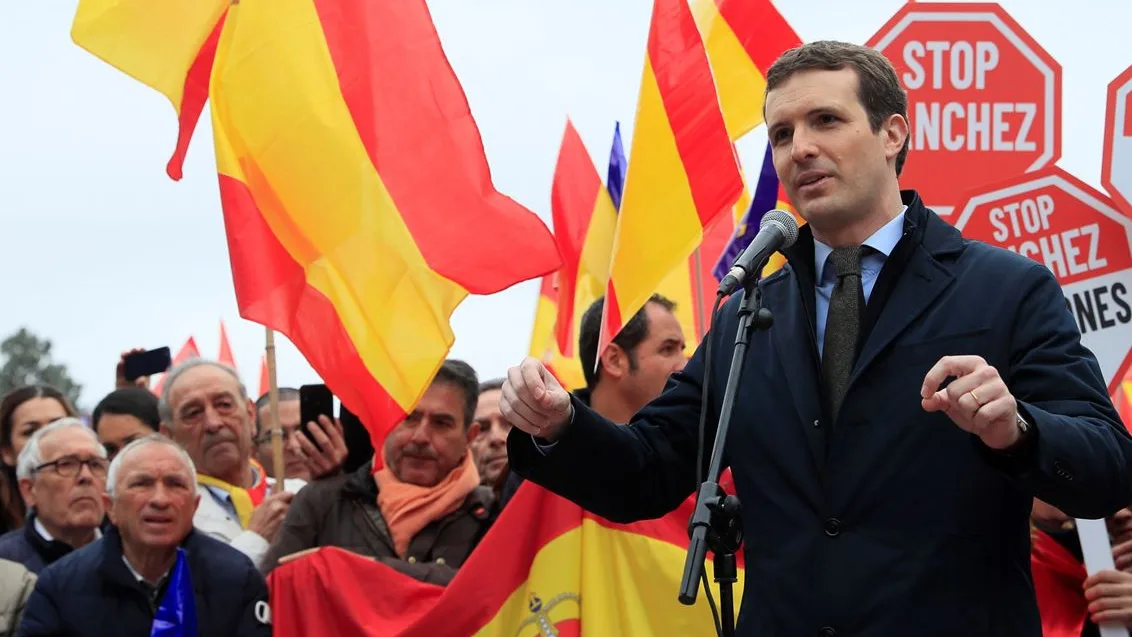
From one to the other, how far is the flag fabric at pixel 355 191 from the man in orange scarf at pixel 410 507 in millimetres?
365

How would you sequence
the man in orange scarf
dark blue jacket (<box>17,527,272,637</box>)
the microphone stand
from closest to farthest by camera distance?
the microphone stand
dark blue jacket (<box>17,527,272,637</box>)
the man in orange scarf

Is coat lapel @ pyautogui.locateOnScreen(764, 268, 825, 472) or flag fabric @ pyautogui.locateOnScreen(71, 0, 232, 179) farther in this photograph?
flag fabric @ pyautogui.locateOnScreen(71, 0, 232, 179)

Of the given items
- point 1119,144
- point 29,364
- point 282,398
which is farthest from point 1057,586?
point 29,364

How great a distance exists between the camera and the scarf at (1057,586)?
5.29m

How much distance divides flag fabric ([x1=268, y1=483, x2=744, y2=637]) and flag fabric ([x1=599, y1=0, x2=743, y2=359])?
46.7 inches

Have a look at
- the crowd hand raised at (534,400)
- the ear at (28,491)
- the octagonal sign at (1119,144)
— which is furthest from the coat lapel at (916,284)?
the ear at (28,491)

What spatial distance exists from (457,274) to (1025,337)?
3299mm

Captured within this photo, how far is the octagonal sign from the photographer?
5.70m

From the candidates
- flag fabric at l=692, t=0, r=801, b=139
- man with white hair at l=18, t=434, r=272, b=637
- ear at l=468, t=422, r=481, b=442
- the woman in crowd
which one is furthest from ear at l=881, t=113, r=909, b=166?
the woman in crowd

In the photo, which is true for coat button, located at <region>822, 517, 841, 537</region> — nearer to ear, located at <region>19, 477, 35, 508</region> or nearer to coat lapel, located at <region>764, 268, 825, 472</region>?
coat lapel, located at <region>764, 268, 825, 472</region>

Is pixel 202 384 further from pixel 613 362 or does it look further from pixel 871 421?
pixel 871 421

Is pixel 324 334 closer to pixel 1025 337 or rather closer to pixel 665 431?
pixel 665 431

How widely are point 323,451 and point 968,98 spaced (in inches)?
118

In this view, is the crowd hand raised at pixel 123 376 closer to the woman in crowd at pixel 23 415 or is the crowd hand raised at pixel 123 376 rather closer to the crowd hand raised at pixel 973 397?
the woman in crowd at pixel 23 415
